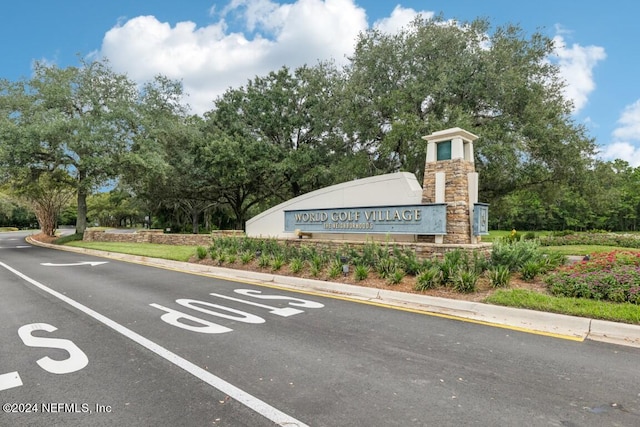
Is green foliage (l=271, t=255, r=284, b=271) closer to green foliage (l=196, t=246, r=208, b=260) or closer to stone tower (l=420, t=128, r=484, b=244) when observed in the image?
green foliage (l=196, t=246, r=208, b=260)

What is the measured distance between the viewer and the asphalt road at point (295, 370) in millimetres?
3014

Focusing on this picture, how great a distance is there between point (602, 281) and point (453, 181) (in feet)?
15.0

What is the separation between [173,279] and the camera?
9.76m

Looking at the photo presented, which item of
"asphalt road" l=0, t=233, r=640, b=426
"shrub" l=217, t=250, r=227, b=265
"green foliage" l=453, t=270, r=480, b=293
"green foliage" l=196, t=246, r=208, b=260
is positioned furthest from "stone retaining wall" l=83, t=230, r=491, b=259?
"asphalt road" l=0, t=233, r=640, b=426

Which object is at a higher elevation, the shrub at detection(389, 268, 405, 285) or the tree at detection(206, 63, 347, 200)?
the tree at detection(206, 63, 347, 200)

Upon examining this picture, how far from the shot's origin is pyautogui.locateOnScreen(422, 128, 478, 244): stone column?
33.1ft

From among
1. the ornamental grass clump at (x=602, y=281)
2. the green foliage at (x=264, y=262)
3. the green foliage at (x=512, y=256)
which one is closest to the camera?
the ornamental grass clump at (x=602, y=281)

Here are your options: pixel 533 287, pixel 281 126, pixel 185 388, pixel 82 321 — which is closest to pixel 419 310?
pixel 533 287

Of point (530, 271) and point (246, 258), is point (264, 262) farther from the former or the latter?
point (530, 271)

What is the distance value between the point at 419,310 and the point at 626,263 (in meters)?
4.41

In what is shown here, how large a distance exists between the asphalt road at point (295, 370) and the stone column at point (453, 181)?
4.60 meters

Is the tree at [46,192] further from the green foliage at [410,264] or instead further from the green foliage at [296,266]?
the green foliage at [410,264]

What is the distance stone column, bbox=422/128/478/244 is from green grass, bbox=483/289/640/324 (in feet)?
11.4

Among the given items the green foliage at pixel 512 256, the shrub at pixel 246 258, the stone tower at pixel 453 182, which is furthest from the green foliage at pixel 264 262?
the green foliage at pixel 512 256
